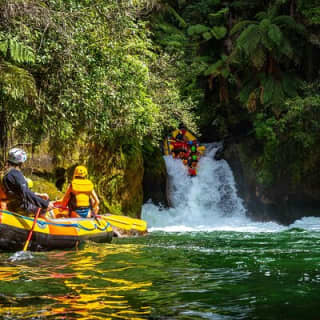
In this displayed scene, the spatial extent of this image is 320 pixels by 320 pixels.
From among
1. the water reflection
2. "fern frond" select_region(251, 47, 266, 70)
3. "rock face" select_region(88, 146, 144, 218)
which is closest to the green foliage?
"rock face" select_region(88, 146, 144, 218)

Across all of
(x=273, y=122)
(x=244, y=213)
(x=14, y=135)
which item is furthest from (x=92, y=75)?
(x=244, y=213)

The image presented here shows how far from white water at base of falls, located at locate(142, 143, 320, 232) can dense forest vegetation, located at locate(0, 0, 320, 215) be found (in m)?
1.57

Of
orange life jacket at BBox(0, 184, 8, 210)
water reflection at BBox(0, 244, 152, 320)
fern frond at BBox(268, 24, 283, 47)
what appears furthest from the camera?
fern frond at BBox(268, 24, 283, 47)

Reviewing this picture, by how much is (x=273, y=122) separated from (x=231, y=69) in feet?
19.5

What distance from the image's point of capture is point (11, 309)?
4031mm

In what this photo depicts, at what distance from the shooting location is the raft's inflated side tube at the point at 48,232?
7.88 metres

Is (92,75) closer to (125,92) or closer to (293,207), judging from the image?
(125,92)

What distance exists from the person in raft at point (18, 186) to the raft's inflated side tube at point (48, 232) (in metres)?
0.31

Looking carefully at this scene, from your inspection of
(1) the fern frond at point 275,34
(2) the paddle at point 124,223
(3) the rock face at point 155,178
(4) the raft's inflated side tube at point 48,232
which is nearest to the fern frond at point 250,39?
(1) the fern frond at point 275,34

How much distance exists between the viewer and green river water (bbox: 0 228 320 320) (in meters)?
4.02

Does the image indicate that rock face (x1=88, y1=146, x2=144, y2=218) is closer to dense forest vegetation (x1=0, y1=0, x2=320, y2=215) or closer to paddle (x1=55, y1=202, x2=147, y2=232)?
dense forest vegetation (x1=0, y1=0, x2=320, y2=215)

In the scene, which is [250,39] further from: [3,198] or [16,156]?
[3,198]

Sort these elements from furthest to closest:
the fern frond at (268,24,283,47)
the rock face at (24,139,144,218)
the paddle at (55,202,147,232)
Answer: the fern frond at (268,24,283,47) < the rock face at (24,139,144,218) < the paddle at (55,202,147,232)

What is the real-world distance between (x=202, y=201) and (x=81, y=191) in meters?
10.7
